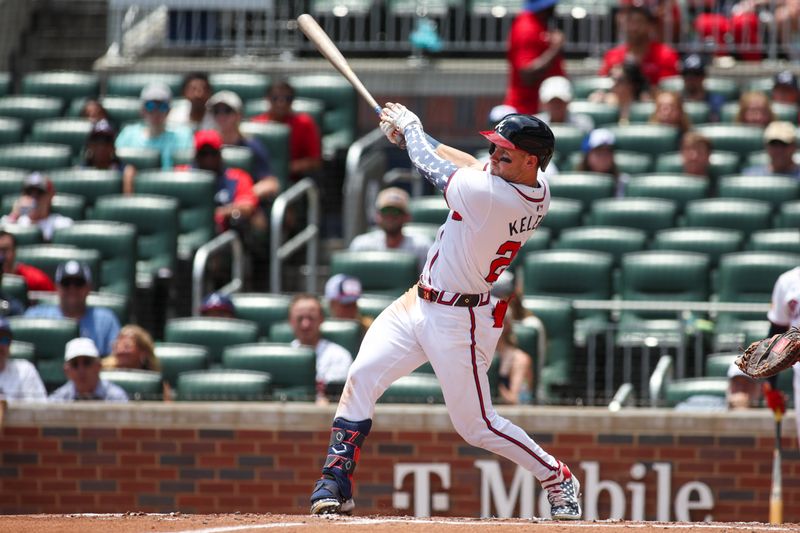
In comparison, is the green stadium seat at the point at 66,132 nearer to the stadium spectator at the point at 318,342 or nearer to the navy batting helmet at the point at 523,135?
the stadium spectator at the point at 318,342

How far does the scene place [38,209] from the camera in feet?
34.8

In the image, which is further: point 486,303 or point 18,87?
point 18,87

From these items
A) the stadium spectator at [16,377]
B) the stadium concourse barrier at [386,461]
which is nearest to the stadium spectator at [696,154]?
the stadium concourse barrier at [386,461]

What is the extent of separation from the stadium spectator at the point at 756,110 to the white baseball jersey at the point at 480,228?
18.3 feet

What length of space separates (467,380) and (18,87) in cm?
882

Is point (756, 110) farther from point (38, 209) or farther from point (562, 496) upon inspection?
point (562, 496)

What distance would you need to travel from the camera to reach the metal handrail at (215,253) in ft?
32.9

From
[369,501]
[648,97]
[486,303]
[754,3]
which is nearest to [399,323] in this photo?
[486,303]

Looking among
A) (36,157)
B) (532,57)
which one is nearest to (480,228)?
(532,57)

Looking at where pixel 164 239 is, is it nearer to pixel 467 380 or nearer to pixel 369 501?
pixel 369 501

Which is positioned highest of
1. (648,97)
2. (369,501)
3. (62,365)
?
(648,97)

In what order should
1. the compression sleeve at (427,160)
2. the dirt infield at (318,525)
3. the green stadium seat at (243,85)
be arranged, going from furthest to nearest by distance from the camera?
the green stadium seat at (243,85)
the compression sleeve at (427,160)
the dirt infield at (318,525)

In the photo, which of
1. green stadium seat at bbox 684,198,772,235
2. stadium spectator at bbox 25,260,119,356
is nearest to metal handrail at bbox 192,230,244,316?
stadium spectator at bbox 25,260,119,356

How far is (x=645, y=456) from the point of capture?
27.6 ft
